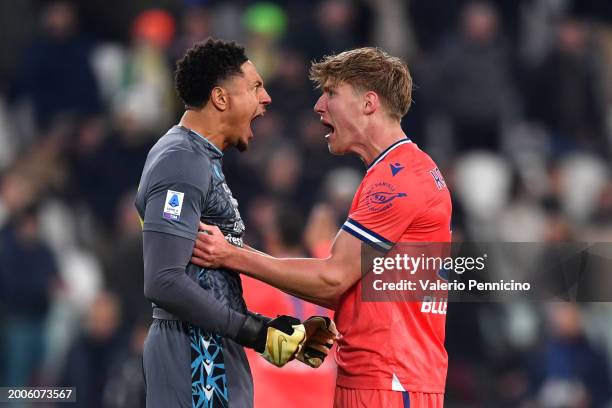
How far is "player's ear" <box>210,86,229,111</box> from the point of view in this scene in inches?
205

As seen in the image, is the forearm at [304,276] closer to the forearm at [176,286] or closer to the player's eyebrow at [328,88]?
the forearm at [176,286]

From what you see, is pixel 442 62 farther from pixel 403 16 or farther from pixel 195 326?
pixel 195 326

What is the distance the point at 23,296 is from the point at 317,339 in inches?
204

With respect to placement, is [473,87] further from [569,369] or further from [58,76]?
[58,76]

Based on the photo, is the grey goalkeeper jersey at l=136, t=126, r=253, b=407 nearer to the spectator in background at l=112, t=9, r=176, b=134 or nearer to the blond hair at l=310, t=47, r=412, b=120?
the blond hair at l=310, t=47, r=412, b=120

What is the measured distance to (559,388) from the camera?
10250mm

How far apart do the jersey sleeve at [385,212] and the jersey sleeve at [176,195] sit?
76 cm

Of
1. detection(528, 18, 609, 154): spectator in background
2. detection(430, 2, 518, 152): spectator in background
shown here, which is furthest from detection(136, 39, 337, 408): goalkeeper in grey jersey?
detection(528, 18, 609, 154): spectator in background

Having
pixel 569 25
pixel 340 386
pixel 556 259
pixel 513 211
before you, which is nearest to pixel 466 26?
pixel 569 25

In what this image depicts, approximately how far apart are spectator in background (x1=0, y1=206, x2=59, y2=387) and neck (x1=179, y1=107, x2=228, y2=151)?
534cm

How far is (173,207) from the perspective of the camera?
192 inches

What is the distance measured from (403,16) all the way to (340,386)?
783cm

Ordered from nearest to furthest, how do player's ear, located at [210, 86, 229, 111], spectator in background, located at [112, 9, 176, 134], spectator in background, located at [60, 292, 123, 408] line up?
player's ear, located at [210, 86, 229, 111]
spectator in background, located at [60, 292, 123, 408]
spectator in background, located at [112, 9, 176, 134]

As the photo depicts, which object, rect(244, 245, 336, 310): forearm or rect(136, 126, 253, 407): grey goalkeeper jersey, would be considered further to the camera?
rect(244, 245, 336, 310): forearm
